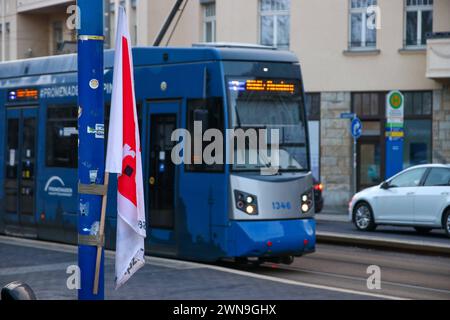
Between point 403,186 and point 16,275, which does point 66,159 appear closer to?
point 16,275

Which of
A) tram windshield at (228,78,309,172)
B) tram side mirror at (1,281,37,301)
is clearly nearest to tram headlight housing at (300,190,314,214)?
tram windshield at (228,78,309,172)

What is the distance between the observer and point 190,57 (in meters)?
15.2

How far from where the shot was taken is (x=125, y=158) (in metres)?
7.12

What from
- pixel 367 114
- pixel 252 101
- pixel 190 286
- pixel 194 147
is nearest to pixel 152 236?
pixel 194 147

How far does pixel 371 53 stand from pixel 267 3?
4.73 m

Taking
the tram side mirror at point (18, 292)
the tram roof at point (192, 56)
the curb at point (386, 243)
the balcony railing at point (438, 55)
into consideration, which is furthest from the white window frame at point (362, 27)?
the tram side mirror at point (18, 292)

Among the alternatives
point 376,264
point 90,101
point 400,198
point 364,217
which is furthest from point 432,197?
point 90,101

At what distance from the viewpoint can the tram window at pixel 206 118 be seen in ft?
47.9

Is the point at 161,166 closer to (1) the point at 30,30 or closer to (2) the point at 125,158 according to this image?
(2) the point at 125,158

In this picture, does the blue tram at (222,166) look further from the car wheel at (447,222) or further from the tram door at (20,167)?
the car wheel at (447,222)

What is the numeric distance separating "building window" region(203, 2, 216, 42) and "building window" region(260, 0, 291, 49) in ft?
7.82

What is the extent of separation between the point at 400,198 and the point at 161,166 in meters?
9.58

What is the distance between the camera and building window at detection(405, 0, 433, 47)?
34.4m

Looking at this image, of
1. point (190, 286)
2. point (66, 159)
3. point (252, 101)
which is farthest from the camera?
point (66, 159)
